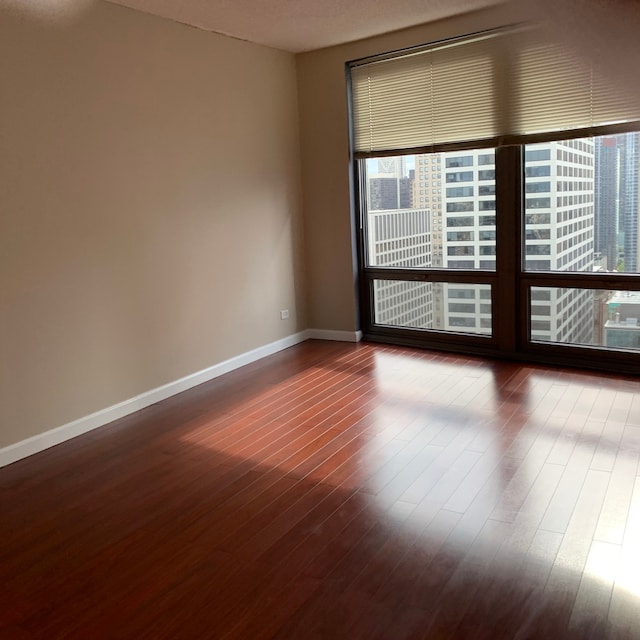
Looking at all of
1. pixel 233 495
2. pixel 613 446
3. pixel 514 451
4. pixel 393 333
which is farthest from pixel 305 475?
pixel 393 333

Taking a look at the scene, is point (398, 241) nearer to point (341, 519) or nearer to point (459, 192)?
point (459, 192)

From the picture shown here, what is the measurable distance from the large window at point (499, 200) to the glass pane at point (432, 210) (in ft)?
0.04

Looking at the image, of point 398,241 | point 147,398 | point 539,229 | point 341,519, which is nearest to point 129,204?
point 147,398

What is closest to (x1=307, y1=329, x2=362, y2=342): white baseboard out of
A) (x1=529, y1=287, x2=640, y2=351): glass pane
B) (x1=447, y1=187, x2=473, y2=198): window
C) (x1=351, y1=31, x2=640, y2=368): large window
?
(x1=351, y1=31, x2=640, y2=368): large window

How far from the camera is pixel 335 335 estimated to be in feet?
21.7

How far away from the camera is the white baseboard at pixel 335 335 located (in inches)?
255

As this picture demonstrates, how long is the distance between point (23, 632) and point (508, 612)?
5.69ft

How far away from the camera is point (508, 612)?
228 cm

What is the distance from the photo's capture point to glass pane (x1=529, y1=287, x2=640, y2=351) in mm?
4969

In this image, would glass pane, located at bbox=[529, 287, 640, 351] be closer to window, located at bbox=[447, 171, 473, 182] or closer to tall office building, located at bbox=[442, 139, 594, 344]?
tall office building, located at bbox=[442, 139, 594, 344]

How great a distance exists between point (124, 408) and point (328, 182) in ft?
9.91

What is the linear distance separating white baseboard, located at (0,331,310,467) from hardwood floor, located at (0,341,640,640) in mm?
88

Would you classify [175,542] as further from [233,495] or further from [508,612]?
[508,612]

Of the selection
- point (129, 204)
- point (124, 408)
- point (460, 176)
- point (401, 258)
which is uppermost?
point (460, 176)
